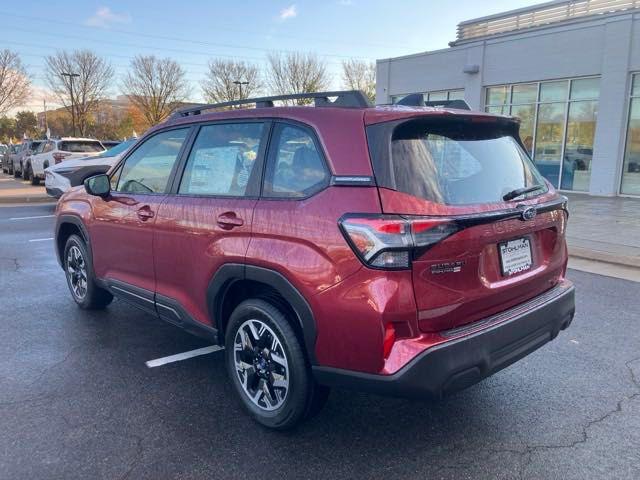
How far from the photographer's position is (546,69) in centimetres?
1630

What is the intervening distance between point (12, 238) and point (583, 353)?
9.06m

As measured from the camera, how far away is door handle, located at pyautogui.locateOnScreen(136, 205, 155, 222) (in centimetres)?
383

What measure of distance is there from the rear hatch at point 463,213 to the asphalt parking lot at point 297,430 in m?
0.78

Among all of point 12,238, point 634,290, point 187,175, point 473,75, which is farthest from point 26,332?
point 473,75

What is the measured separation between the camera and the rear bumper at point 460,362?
241 cm

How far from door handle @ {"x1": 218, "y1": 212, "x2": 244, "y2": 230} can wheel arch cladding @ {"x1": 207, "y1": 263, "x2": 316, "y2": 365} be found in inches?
9.1

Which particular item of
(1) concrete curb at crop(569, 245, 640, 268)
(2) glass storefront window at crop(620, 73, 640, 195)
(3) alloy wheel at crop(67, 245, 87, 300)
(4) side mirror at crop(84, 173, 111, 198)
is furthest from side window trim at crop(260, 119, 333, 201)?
(2) glass storefront window at crop(620, 73, 640, 195)

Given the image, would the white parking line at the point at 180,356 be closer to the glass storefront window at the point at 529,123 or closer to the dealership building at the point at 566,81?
the dealership building at the point at 566,81

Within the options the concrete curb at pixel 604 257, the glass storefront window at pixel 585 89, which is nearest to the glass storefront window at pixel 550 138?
the glass storefront window at pixel 585 89

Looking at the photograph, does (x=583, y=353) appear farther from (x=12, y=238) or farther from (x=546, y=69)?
(x=546, y=69)

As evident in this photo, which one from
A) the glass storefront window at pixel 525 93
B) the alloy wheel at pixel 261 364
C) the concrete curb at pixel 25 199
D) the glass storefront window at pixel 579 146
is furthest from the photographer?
the glass storefront window at pixel 525 93

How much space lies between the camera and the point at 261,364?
306 cm

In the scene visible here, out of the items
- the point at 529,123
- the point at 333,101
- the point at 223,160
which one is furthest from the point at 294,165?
the point at 529,123

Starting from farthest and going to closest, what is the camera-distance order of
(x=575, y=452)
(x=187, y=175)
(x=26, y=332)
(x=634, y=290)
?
(x=634, y=290)
(x=26, y=332)
(x=187, y=175)
(x=575, y=452)
